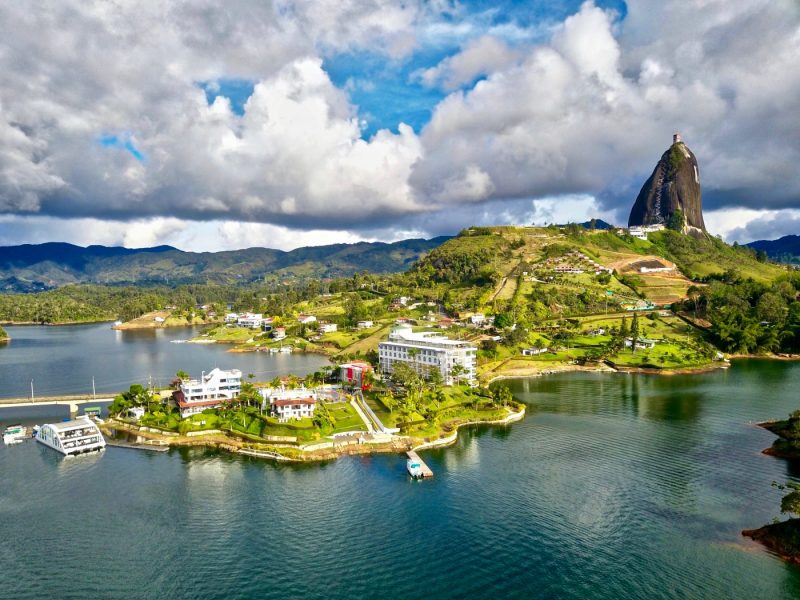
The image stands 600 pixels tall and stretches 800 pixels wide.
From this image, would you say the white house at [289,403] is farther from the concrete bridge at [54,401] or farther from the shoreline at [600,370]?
the shoreline at [600,370]

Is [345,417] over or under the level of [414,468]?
over

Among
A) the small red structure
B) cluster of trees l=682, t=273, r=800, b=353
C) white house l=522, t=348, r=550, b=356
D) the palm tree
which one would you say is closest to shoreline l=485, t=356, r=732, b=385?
white house l=522, t=348, r=550, b=356

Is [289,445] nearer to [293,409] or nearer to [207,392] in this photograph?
[293,409]

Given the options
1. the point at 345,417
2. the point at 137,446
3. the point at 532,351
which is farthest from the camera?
the point at 532,351

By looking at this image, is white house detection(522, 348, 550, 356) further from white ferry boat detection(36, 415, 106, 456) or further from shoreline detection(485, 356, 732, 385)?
white ferry boat detection(36, 415, 106, 456)

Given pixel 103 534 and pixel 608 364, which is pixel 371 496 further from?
pixel 608 364

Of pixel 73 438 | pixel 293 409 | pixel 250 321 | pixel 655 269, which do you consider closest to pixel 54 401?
pixel 73 438
